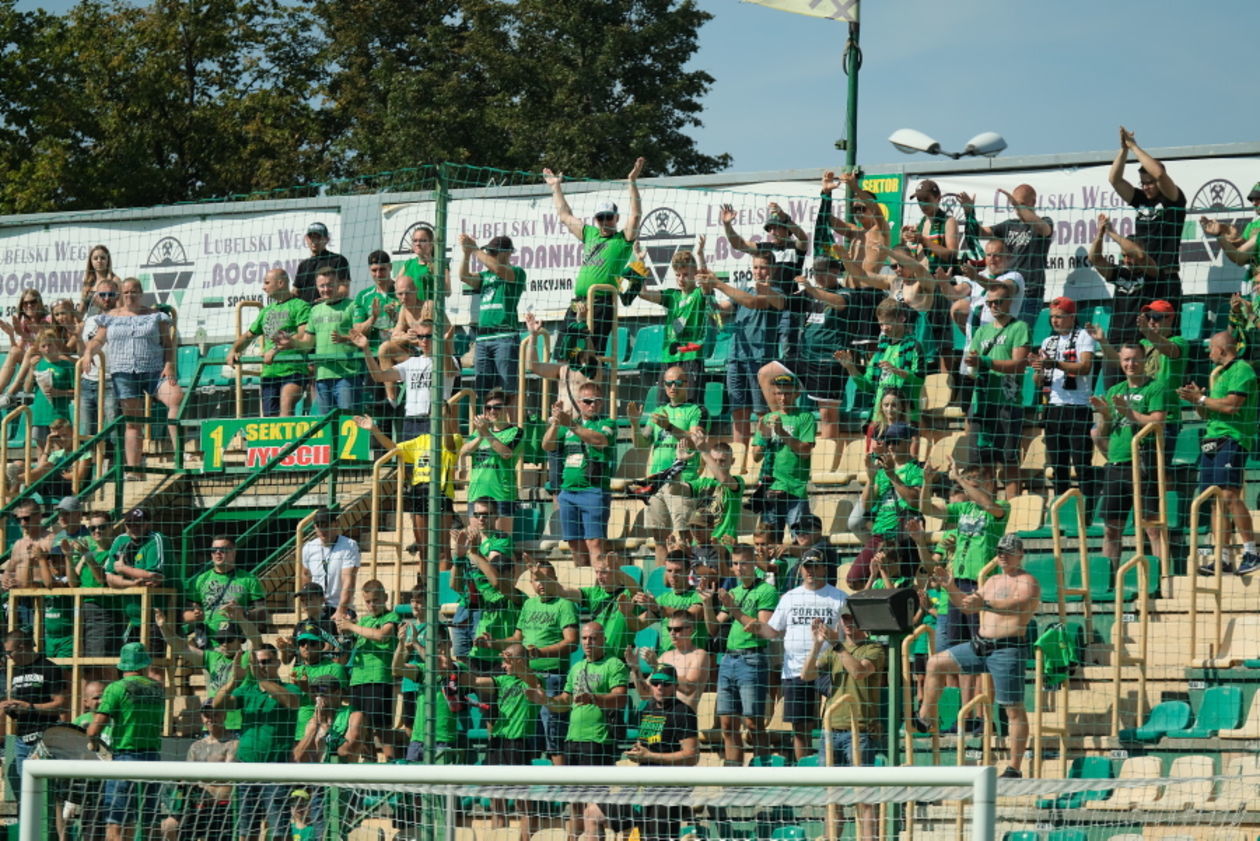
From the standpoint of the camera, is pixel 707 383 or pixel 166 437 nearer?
pixel 707 383

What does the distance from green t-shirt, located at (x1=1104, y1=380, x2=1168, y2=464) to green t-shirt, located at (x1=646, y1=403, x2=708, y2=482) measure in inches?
104

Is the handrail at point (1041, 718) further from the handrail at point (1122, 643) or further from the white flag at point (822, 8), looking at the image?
the white flag at point (822, 8)

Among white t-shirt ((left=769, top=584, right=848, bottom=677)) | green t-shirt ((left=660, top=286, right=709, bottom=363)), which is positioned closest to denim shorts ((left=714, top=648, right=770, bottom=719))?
white t-shirt ((left=769, top=584, right=848, bottom=677))

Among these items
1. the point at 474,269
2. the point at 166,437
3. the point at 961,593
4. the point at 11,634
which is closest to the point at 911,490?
the point at 961,593

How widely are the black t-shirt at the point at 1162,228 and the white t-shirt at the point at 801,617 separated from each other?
10.1ft

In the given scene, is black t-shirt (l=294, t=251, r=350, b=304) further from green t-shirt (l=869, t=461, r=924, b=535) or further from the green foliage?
the green foliage

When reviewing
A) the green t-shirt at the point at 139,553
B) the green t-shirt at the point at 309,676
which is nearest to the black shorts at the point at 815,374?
the green t-shirt at the point at 309,676

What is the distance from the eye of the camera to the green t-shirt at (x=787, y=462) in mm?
12156

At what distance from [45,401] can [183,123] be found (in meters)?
13.8

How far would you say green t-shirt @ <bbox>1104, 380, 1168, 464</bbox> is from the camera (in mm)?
11672

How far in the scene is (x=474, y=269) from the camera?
14.5 meters

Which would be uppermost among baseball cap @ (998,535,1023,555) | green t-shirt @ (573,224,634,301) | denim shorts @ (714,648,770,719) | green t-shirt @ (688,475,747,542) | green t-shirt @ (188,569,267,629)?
green t-shirt @ (573,224,634,301)

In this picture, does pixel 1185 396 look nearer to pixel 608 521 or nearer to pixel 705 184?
pixel 608 521

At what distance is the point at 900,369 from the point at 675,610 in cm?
224
